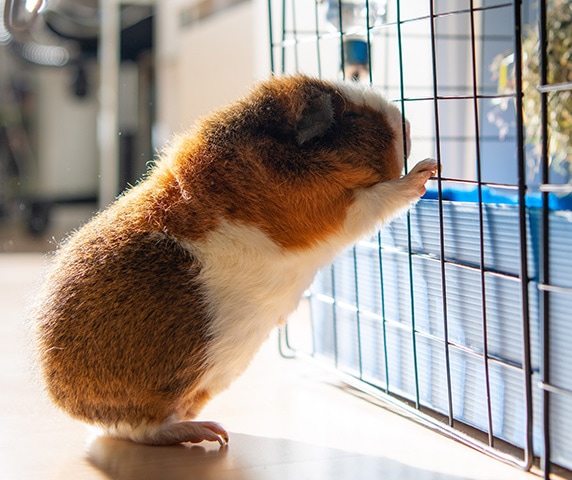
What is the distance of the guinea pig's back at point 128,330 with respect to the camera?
0.95 metres

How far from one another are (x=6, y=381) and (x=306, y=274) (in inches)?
25.8

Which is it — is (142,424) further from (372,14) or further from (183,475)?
(372,14)

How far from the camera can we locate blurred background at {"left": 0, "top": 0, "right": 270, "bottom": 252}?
115 inches

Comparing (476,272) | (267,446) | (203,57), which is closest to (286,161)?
(476,272)

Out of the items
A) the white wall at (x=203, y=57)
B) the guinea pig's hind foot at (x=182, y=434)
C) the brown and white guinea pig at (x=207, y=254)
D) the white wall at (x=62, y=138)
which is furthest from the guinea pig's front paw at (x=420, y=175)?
the white wall at (x=62, y=138)

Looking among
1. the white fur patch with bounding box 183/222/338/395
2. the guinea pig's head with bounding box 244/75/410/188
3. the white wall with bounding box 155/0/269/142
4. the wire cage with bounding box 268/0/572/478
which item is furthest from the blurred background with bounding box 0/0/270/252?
the white fur patch with bounding box 183/222/338/395

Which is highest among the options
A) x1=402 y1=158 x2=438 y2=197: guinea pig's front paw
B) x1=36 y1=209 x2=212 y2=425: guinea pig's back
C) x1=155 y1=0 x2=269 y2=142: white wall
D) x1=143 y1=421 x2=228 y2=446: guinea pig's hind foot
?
x1=155 y1=0 x2=269 y2=142: white wall

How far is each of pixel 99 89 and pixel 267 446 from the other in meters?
2.79

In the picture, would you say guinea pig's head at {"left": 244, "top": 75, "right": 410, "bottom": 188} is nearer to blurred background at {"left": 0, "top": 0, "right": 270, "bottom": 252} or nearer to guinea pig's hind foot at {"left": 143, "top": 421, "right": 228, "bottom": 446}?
guinea pig's hind foot at {"left": 143, "top": 421, "right": 228, "bottom": 446}

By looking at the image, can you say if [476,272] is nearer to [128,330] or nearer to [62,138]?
[128,330]

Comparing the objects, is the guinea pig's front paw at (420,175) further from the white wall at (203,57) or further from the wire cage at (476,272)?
the white wall at (203,57)

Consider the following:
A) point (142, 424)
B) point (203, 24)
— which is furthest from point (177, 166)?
point (203, 24)

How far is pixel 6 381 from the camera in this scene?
4.55 feet

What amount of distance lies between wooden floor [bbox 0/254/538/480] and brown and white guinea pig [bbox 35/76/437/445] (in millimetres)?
51
